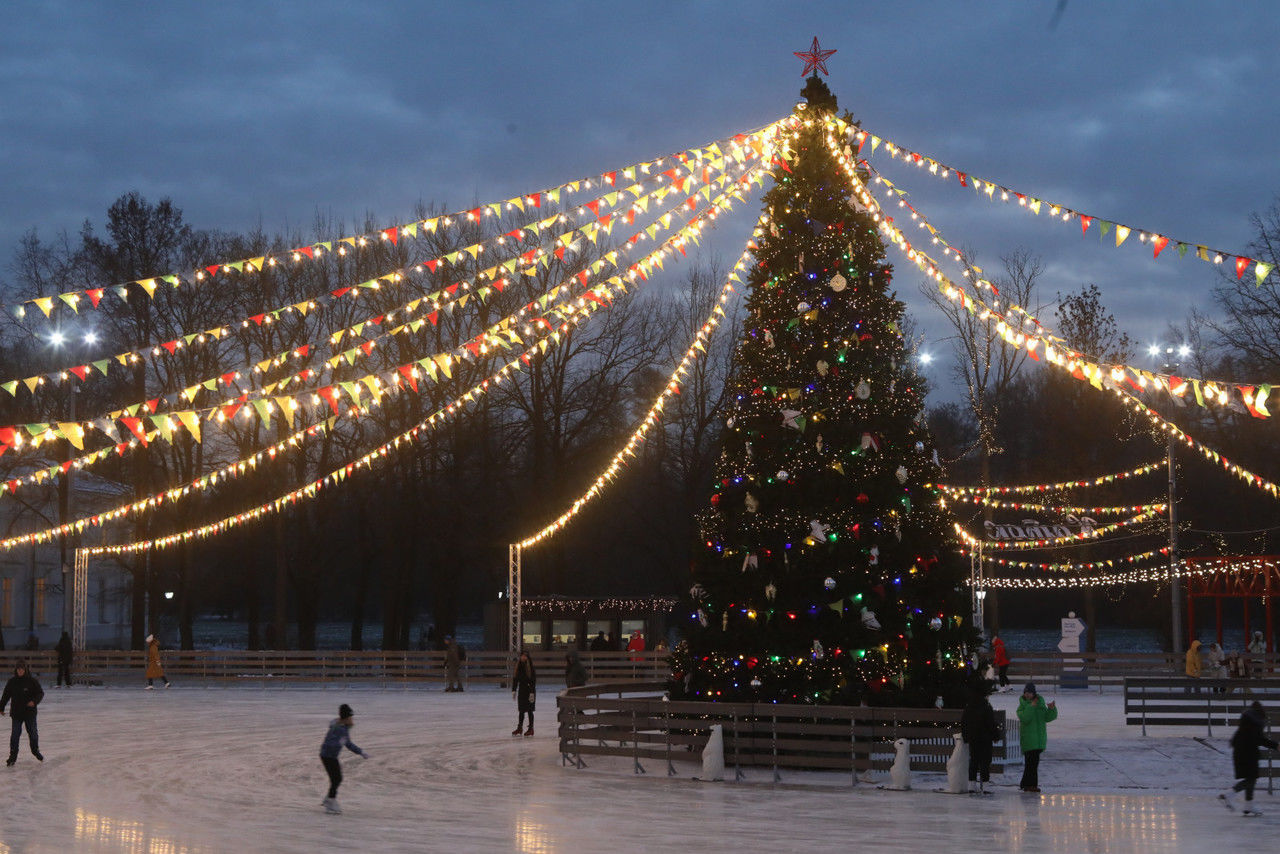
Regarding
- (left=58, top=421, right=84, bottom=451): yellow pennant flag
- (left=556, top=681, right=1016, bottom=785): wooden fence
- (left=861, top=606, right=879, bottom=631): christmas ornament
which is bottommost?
(left=556, top=681, right=1016, bottom=785): wooden fence

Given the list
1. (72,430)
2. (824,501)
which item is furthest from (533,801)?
(72,430)

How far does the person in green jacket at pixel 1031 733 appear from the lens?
620 inches

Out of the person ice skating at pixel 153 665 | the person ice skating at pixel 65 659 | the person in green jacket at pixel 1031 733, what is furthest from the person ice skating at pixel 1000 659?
the person ice skating at pixel 65 659

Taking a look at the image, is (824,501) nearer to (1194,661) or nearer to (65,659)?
(1194,661)

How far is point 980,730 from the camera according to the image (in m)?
15.8

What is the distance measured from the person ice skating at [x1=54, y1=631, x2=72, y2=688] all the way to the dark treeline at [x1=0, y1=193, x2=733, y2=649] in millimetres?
5815

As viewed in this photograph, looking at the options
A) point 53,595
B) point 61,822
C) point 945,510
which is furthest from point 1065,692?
point 53,595

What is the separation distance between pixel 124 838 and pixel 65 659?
27093mm

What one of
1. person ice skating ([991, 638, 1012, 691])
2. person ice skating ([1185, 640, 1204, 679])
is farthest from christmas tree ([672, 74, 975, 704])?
person ice skating ([1185, 640, 1204, 679])

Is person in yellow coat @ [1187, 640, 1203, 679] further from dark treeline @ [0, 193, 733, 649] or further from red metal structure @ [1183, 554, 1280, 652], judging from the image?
dark treeline @ [0, 193, 733, 649]

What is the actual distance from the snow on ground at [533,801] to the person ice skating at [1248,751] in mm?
280

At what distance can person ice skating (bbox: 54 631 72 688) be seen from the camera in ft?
121

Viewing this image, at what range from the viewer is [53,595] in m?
56.2

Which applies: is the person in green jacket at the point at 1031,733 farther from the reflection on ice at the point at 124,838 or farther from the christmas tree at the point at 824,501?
the reflection on ice at the point at 124,838
